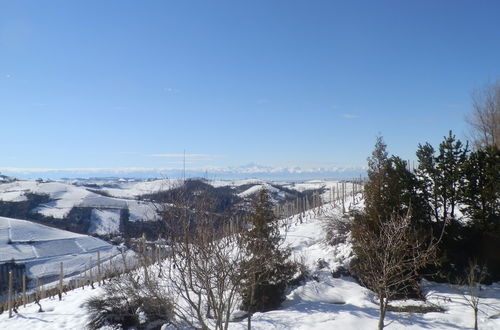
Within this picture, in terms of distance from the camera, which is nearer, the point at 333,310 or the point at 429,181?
the point at 333,310

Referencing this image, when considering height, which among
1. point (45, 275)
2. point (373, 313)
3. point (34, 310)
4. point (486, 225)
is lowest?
point (45, 275)

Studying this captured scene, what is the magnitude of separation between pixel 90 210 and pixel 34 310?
72.8 meters

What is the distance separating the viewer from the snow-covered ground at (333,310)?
42.4ft

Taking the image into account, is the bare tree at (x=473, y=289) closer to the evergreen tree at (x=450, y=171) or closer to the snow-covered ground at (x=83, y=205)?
the evergreen tree at (x=450, y=171)

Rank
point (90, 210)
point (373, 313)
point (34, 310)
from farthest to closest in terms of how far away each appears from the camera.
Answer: point (90, 210) < point (34, 310) < point (373, 313)

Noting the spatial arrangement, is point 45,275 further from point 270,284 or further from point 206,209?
point 206,209

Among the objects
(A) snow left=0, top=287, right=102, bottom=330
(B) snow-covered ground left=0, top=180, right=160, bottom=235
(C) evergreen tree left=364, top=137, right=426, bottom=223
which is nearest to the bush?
(A) snow left=0, top=287, right=102, bottom=330

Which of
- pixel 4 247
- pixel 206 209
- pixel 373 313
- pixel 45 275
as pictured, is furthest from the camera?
pixel 4 247

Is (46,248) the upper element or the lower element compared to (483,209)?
lower

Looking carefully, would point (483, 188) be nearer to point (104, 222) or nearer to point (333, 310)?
point (333, 310)

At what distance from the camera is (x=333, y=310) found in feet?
48.4

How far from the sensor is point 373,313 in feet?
46.2

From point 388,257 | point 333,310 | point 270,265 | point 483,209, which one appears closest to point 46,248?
point 270,265

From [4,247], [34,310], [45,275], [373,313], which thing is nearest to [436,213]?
[373,313]
